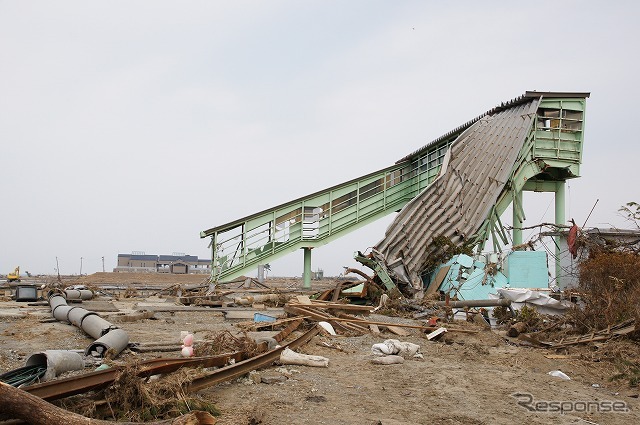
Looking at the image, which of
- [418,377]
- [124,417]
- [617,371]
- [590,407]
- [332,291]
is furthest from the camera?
[332,291]

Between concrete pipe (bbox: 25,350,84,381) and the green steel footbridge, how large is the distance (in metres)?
12.1

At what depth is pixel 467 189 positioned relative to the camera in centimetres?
1903

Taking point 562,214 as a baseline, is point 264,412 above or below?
below

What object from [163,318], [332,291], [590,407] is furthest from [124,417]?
[332,291]

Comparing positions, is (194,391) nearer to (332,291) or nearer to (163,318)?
(163,318)

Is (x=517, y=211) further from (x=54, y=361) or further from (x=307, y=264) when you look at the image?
(x=54, y=361)

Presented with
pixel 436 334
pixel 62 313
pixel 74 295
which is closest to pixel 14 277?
pixel 74 295

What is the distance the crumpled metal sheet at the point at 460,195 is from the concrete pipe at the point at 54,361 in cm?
1167

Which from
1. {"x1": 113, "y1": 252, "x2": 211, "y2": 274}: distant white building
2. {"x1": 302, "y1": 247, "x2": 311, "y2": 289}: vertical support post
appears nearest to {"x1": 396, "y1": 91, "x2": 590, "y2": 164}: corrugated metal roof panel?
{"x1": 302, "y1": 247, "x2": 311, "y2": 289}: vertical support post

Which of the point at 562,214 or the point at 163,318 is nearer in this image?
the point at 163,318

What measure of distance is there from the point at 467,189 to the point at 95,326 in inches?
538

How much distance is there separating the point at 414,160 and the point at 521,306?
13.8 meters

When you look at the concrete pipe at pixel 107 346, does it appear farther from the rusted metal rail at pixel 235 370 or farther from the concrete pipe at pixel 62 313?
the concrete pipe at pixel 62 313

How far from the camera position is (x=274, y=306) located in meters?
17.0
